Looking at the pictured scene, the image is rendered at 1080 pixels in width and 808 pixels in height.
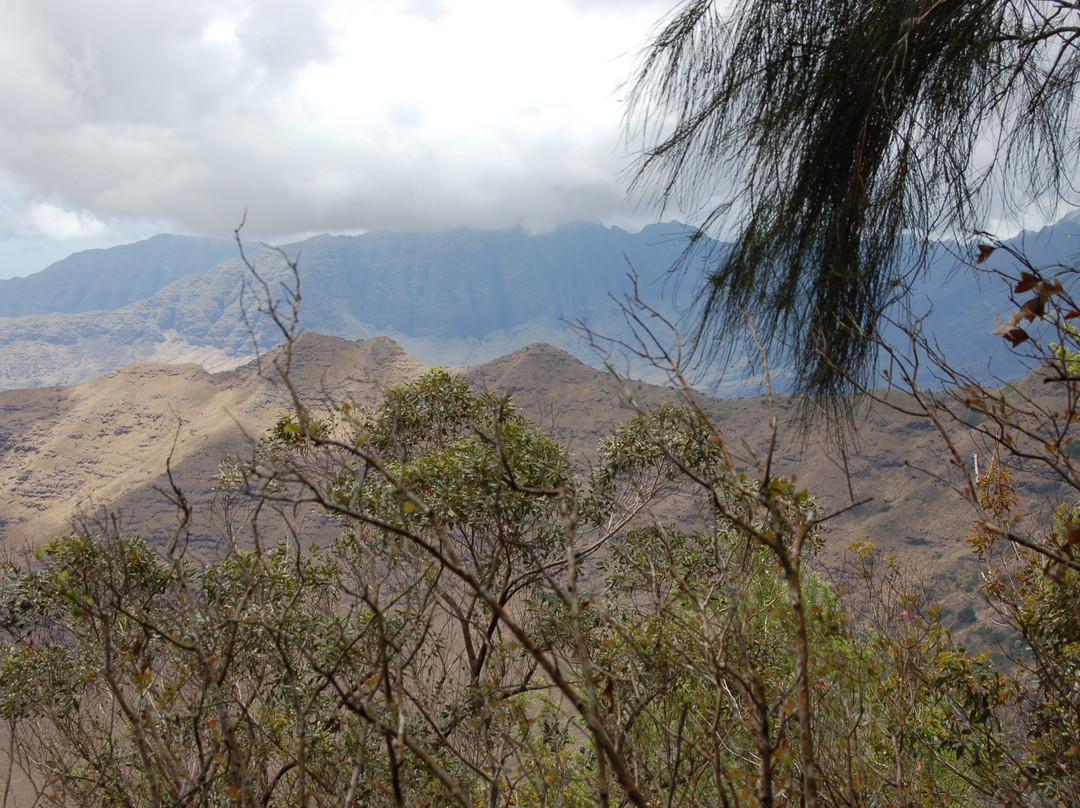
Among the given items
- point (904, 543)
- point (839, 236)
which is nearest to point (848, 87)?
point (839, 236)

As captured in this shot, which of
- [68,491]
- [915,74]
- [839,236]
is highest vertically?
[915,74]

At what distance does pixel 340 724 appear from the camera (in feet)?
14.6

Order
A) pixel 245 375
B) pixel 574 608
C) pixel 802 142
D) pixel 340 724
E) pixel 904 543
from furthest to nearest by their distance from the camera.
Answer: pixel 245 375 < pixel 904 543 < pixel 340 724 < pixel 802 142 < pixel 574 608

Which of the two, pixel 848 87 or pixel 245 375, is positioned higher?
pixel 245 375

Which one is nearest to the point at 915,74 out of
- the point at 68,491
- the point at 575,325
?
the point at 575,325

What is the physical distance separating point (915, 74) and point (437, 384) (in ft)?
15.5

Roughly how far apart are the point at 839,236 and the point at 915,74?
46cm

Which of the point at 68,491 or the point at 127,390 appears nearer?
the point at 68,491

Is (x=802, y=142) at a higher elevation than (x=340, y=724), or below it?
higher

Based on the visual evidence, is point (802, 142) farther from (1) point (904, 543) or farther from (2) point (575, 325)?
(1) point (904, 543)

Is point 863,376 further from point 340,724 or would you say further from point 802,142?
point 340,724

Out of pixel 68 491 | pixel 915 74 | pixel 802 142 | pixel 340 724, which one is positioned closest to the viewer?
pixel 915 74

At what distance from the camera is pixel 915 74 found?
1.88 m

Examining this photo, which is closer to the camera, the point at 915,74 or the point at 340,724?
the point at 915,74
